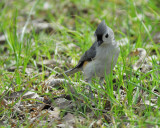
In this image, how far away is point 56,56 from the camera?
5.21 m

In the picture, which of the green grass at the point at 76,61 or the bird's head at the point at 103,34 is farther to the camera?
the bird's head at the point at 103,34

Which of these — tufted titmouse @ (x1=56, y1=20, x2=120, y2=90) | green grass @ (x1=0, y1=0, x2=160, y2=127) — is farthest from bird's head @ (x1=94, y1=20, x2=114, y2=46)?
green grass @ (x1=0, y1=0, x2=160, y2=127)

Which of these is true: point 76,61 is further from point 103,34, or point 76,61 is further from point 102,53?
point 103,34

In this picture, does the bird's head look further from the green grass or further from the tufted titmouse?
the green grass

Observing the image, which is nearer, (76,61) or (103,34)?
(103,34)

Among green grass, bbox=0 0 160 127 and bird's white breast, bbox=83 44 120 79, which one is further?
bird's white breast, bbox=83 44 120 79

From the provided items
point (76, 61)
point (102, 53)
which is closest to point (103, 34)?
point (102, 53)

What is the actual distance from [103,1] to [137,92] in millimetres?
5032

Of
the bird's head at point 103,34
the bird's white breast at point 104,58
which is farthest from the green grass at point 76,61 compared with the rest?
the bird's head at point 103,34

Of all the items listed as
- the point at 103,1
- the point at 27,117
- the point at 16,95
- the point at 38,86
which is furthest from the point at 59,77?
the point at 103,1

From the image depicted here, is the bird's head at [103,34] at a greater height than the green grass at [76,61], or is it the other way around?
the bird's head at [103,34]

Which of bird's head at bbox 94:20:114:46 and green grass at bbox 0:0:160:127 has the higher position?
bird's head at bbox 94:20:114:46

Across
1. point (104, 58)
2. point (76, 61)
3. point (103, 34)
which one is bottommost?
point (76, 61)

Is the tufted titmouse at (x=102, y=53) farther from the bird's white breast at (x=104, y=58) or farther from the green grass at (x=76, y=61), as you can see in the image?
the green grass at (x=76, y=61)
